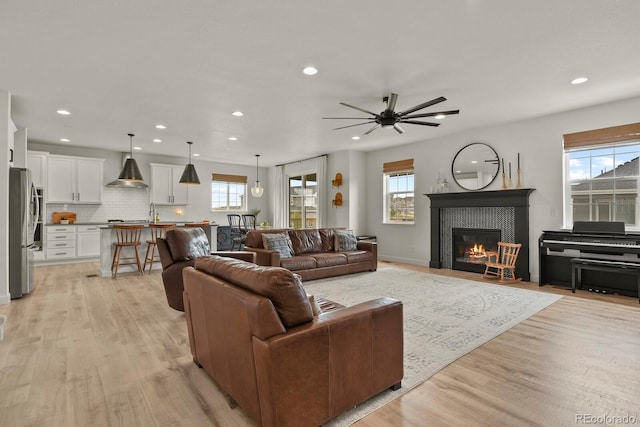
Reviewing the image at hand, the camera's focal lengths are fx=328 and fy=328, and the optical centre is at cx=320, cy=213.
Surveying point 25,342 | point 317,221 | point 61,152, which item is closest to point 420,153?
point 317,221

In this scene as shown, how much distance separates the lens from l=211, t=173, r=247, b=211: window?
1003cm

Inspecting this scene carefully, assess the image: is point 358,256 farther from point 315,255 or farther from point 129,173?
point 129,173

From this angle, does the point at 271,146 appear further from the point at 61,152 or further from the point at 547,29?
the point at 547,29

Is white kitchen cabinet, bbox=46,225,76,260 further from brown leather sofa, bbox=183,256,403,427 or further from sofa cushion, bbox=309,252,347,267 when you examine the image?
brown leather sofa, bbox=183,256,403,427

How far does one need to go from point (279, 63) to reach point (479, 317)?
11.3 ft

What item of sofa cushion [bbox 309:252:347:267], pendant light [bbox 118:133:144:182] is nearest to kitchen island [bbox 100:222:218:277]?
pendant light [bbox 118:133:144:182]

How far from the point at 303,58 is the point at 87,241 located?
22.7 feet

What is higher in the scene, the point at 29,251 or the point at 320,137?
the point at 320,137

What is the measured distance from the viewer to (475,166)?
245 inches

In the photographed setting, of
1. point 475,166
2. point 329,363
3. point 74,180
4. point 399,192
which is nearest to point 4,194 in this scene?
point 74,180

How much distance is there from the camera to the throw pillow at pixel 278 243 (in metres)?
5.47

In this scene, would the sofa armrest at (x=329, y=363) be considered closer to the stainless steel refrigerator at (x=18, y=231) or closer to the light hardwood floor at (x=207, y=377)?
the light hardwood floor at (x=207, y=377)

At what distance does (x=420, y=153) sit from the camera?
23.6ft

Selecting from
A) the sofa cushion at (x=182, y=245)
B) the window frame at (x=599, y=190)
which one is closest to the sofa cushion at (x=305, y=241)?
the sofa cushion at (x=182, y=245)
